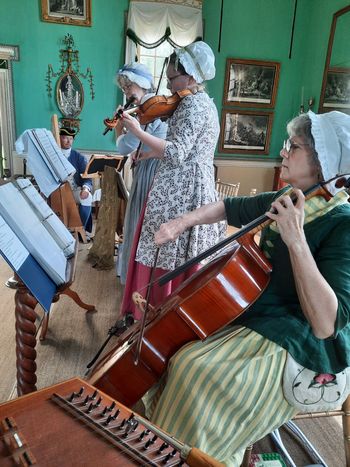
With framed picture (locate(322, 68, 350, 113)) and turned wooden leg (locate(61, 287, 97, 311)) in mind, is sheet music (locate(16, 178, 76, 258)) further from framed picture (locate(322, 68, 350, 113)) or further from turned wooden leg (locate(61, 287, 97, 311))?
framed picture (locate(322, 68, 350, 113))

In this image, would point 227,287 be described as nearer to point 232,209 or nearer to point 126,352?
point 126,352

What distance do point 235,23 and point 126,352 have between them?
5.14 meters

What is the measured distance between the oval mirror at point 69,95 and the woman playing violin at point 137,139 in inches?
121

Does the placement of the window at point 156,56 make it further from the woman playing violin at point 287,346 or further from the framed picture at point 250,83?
the woman playing violin at point 287,346

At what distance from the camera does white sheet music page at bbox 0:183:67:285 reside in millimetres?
1017

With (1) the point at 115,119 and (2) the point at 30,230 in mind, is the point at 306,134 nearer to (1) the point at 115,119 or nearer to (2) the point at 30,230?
(2) the point at 30,230

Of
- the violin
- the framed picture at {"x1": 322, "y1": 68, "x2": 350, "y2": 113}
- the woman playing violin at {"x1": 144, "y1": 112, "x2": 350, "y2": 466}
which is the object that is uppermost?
the framed picture at {"x1": 322, "y1": 68, "x2": 350, "y2": 113}

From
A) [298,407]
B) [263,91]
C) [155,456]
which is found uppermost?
[263,91]

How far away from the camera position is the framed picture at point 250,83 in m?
4.98

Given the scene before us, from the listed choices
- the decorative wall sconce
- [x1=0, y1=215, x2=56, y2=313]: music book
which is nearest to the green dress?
[x1=0, y1=215, x2=56, y2=313]: music book

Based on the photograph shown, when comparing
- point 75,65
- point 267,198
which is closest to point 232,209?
point 267,198

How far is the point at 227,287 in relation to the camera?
3.04 feet

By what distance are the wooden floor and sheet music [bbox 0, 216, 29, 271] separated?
2.91 feet

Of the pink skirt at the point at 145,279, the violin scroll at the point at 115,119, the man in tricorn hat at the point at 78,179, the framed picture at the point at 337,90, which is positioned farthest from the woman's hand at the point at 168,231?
the framed picture at the point at 337,90
